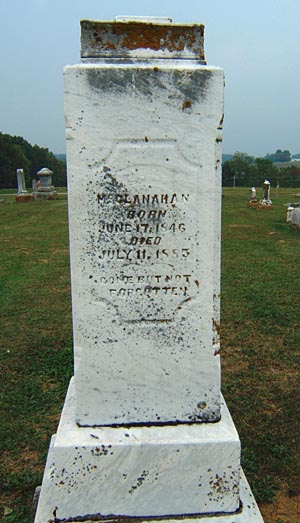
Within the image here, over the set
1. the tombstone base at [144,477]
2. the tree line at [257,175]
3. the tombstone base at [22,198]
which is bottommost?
the tombstone base at [144,477]

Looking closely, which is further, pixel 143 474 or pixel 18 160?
pixel 18 160

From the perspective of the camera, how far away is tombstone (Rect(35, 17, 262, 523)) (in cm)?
205

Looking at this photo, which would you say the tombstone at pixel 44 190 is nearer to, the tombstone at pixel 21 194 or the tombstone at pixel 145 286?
the tombstone at pixel 21 194

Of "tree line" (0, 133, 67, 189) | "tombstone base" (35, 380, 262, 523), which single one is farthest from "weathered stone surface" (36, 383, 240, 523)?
"tree line" (0, 133, 67, 189)

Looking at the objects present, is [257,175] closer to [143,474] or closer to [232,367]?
[232,367]

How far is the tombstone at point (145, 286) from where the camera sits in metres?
2.05

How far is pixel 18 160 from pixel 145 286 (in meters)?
40.2

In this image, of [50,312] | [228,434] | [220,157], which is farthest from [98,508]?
[50,312]

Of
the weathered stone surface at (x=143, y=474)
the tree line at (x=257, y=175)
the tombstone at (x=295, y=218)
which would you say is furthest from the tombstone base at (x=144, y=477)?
the tree line at (x=257, y=175)

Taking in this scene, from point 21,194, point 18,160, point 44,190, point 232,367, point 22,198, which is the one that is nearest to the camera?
point 232,367

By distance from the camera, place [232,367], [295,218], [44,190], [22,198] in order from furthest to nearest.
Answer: [44,190] → [22,198] → [295,218] → [232,367]

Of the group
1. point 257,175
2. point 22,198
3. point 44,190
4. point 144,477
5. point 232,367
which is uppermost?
point 257,175

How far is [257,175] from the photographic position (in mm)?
40094

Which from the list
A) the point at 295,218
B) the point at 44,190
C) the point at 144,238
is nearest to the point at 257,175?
the point at 44,190
